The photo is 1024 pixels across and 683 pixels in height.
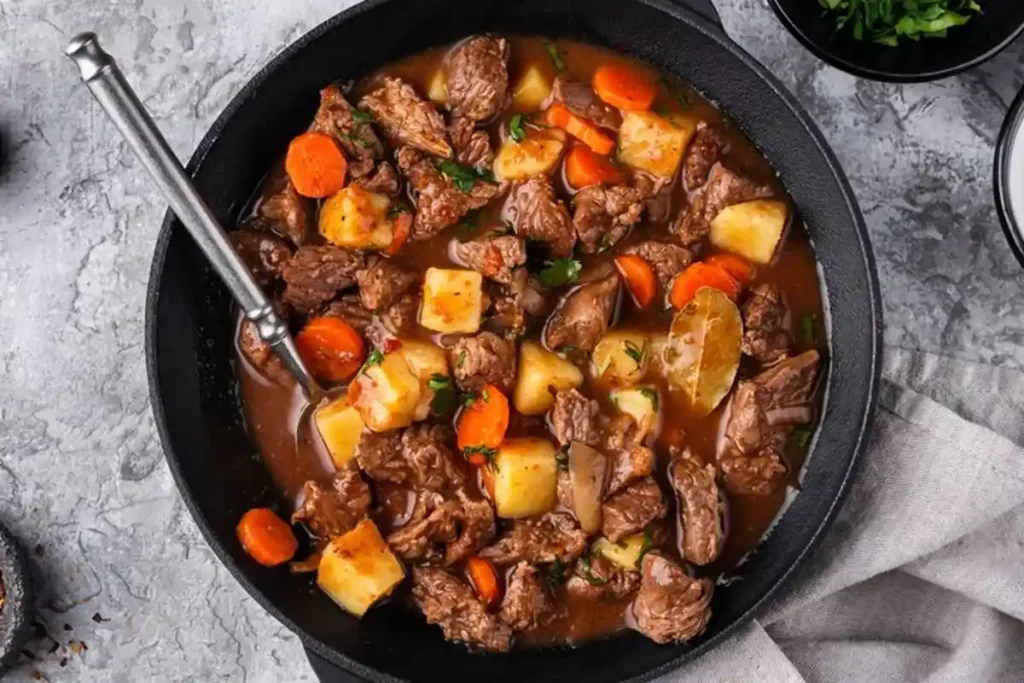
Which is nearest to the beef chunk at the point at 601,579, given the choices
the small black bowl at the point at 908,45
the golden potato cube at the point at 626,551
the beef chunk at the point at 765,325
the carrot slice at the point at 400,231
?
the golden potato cube at the point at 626,551

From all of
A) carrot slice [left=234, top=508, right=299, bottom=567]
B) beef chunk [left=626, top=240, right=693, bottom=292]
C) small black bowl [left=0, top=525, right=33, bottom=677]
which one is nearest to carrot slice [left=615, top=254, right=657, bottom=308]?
beef chunk [left=626, top=240, right=693, bottom=292]

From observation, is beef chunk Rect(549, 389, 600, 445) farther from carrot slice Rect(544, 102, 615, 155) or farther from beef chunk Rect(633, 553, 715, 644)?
carrot slice Rect(544, 102, 615, 155)

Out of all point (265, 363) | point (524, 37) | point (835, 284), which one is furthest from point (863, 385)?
point (265, 363)

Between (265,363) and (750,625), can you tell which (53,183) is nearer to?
(265,363)

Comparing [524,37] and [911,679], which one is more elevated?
[524,37]

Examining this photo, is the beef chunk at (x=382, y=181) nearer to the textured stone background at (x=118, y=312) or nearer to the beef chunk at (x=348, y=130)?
the beef chunk at (x=348, y=130)
